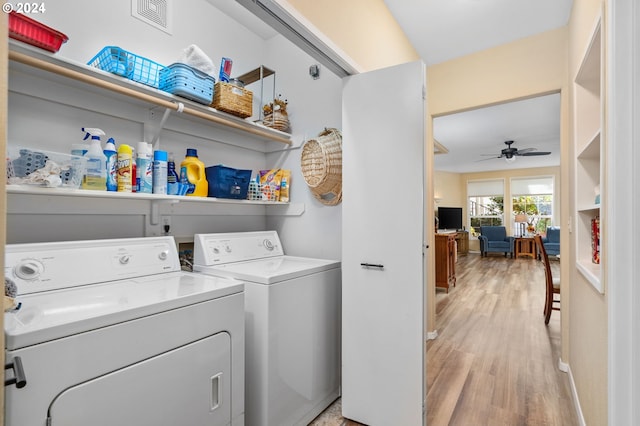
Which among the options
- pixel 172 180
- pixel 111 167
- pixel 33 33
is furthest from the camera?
pixel 172 180

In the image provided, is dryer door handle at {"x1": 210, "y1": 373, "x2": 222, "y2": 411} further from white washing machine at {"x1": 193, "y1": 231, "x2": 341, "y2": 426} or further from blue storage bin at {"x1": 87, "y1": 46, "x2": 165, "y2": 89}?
blue storage bin at {"x1": 87, "y1": 46, "x2": 165, "y2": 89}

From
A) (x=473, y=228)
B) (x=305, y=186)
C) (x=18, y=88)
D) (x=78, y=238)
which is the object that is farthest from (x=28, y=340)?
(x=473, y=228)

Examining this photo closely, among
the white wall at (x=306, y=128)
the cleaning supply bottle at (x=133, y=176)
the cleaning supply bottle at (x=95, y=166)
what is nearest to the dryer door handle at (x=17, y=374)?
the cleaning supply bottle at (x=95, y=166)

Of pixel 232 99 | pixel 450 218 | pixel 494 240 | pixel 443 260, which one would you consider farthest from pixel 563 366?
pixel 494 240

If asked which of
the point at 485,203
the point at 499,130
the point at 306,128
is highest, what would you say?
the point at 499,130

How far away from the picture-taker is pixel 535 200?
365 inches

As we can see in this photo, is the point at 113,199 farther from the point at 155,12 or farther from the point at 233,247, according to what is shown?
the point at 155,12

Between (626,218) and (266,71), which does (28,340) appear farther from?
→ (266,71)

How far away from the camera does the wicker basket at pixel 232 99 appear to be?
1798 millimetres

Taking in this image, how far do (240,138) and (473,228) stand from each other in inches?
390

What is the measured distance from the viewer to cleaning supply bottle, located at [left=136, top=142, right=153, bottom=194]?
5.06 ft

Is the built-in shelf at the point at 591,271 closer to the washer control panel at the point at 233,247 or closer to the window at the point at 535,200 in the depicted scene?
the washer control panel at the point at 233,247

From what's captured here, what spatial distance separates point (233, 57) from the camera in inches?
91.9

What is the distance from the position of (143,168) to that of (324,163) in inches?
40.8
